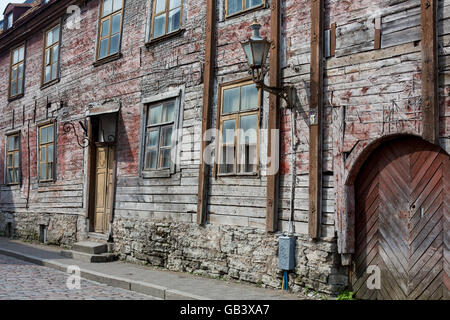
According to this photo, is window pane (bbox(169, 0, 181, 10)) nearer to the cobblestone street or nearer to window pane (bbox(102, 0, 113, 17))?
window pane (bbox(102, 0, 113, 17))

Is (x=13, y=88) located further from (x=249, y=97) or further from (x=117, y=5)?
(x=249, y=97)

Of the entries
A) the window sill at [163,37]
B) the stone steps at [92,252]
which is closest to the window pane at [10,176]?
the stone steps at [92,252]

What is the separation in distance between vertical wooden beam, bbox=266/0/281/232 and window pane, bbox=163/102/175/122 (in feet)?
8.90

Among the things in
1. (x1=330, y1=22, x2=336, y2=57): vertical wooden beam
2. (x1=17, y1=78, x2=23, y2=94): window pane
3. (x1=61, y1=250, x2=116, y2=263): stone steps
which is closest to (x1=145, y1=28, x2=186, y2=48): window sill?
(x1=330, y1=22, x2=336, y2=57): vertical wooden beam

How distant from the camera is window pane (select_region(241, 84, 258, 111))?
8.37 metres

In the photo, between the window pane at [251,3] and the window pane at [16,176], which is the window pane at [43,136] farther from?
the window pane at [251,3]

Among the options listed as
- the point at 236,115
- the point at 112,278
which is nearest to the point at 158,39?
the point at 236,115

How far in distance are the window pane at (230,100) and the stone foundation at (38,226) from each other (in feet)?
19.2

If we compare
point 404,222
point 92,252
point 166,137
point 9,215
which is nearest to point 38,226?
point 9,215

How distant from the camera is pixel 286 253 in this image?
7367 mm

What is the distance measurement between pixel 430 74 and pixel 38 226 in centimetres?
1188

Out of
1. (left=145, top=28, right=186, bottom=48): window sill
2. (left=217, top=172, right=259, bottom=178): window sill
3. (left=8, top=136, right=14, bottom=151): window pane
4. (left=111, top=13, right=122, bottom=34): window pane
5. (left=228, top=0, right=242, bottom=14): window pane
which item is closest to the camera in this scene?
(left=217, top=172, right=259, bottom=178): window sill

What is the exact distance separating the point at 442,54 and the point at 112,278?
582 centimetres

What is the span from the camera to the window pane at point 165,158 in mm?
10055
